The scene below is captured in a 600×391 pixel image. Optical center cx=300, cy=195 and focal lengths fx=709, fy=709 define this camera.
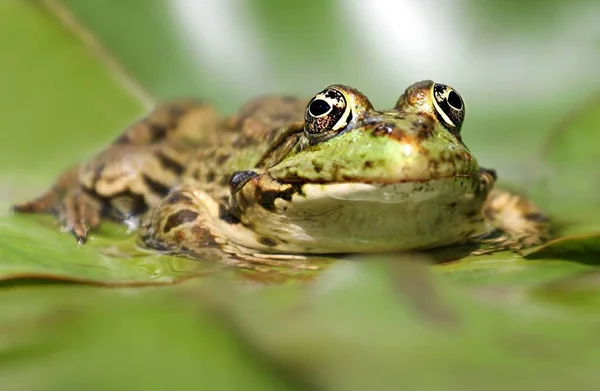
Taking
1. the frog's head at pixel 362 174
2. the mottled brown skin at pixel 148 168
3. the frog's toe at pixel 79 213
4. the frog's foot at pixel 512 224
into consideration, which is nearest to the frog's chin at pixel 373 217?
the frog's head at pixel 362 174

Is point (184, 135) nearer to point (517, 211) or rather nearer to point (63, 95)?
point (63, 95)

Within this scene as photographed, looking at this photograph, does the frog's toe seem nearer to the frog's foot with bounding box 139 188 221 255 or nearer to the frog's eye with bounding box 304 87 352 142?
the frog's foot with bounding box 139 188 221 255

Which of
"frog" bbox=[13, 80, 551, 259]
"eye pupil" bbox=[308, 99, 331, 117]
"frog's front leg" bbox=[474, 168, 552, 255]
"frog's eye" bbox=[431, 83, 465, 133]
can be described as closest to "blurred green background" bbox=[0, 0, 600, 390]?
"frog's front leg" bbox=[474, 168, 552, 255]

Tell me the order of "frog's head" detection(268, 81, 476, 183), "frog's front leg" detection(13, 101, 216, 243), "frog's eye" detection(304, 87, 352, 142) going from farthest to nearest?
"frog's front leg" detection(13, 101, 216, 243) → "frog's eye" detection(304, 87, 352, 142) → "frog's head" detection(268, 81, 476, 183)

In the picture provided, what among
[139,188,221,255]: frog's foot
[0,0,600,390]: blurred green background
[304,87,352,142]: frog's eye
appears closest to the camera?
[0,0,600,390]: blurred green background

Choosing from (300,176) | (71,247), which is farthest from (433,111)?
(71,247)

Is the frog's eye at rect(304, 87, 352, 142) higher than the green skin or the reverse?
higher

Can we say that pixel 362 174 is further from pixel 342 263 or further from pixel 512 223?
pixel 512 223

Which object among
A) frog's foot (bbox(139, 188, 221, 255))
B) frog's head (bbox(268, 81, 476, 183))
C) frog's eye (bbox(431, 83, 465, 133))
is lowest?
frog's foot (bbox(139, 188, 221, 255))
